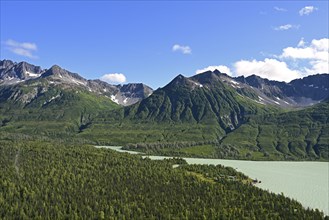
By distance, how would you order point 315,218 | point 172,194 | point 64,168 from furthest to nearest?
point 64,168 → point 172,194 → point 315,218

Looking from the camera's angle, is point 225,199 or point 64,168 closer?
point 225,199

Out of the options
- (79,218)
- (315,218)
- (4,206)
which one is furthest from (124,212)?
(315,218)

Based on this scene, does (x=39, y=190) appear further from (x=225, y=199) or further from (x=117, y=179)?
(x=225, y=199)

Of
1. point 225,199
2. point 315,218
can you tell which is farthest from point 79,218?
point 315,218

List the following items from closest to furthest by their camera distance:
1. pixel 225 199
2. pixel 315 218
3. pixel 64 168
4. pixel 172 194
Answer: pixel 315 218, pixel 225 199, pixel 172 194, pixel 64 168

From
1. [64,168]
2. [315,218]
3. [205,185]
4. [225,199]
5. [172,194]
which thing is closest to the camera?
[315,218]

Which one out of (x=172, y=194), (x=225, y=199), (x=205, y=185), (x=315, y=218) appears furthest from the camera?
(x=205, y=185)
